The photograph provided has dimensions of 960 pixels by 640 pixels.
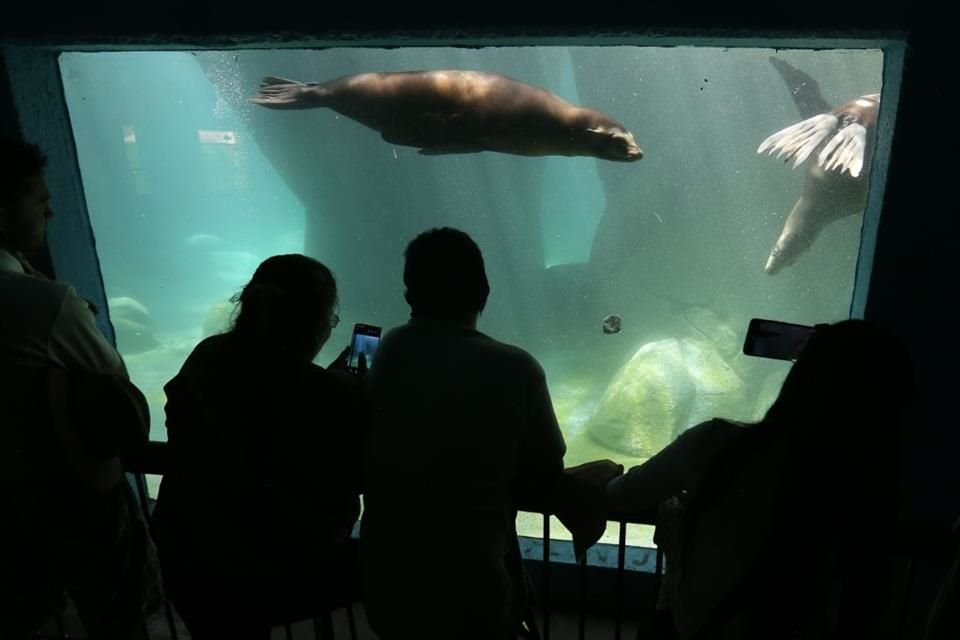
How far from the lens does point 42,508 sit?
5.64 feet

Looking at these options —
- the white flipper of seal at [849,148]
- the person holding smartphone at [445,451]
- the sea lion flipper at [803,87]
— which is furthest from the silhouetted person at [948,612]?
the sea lion flipper at [803,87]

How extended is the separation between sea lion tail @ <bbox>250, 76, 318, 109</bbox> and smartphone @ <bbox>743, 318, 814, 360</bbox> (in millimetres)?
3105

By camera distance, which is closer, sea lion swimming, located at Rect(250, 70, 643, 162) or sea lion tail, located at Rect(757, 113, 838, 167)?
sea lion swimming, located at Rect(250, 70, 643, 162)

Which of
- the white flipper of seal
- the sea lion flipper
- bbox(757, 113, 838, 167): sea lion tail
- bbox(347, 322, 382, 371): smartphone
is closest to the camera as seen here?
bbox(347, 322, 382, 371): smartphone

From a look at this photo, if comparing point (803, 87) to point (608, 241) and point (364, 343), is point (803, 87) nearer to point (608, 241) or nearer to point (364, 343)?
point (608, 241)

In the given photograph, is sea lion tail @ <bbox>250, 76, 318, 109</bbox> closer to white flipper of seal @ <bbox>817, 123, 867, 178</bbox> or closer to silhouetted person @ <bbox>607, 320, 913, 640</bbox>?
silhouetted person @ <bbox>607, 320, 913, 640</bbox>

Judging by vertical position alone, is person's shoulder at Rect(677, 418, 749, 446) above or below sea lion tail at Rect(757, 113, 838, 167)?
below

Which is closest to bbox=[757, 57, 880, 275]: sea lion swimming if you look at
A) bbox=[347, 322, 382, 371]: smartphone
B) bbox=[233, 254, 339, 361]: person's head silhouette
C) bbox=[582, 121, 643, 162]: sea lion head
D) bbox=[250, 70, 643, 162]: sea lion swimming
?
bbox=[582, 121, 643, 162]: sea lion head

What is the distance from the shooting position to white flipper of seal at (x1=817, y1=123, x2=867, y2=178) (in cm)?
443

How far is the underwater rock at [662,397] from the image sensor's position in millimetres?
10852

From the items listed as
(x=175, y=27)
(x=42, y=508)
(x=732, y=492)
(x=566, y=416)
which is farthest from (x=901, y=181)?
(x=566, y=416)

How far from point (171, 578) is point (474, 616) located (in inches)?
31.3

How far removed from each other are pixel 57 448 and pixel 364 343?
0.87m

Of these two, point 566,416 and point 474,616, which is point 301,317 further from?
point 566,416
